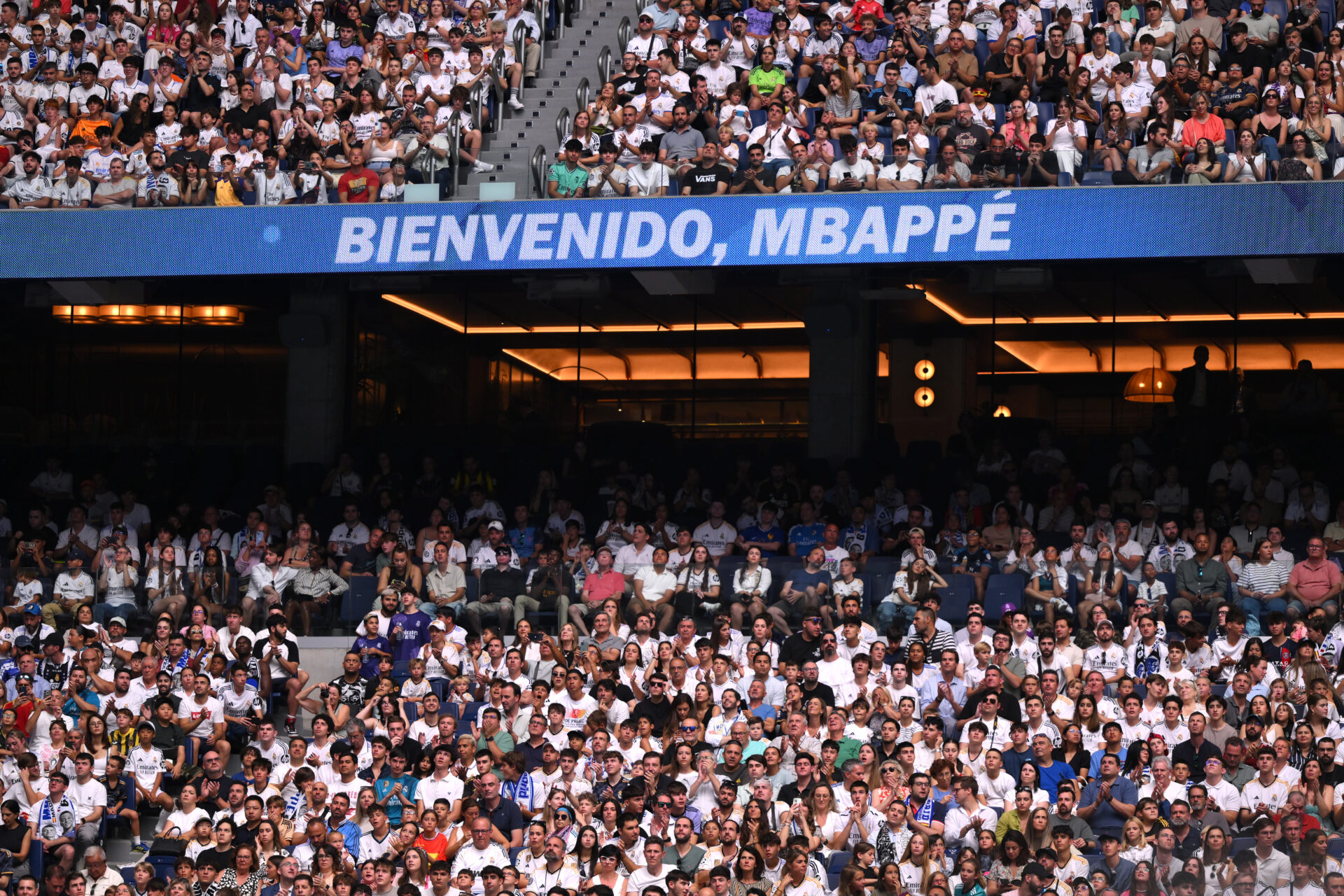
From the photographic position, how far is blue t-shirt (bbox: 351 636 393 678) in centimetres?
1642

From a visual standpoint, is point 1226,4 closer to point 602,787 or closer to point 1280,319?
point 1280,319

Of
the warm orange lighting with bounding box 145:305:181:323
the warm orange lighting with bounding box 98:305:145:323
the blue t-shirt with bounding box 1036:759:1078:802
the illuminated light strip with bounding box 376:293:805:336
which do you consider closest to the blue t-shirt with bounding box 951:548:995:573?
the blue t-shirt with bounding box 1036:759:1078:802

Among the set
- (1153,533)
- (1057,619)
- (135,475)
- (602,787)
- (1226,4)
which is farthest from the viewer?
(135,475)

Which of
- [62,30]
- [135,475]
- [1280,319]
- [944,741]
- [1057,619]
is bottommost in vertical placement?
[944,741]

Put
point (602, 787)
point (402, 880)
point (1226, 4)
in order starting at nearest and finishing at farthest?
point (402, 880), point (602, 787), point (1226, 4)

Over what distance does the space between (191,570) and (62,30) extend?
8.53m

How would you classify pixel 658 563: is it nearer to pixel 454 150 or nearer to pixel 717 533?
pixel 717 533

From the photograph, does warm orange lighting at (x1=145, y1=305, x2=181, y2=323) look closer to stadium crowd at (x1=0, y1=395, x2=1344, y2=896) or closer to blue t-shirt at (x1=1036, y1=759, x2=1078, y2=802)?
stadium crowd at (x1=0, y1=395, x2=1344, y2=896)

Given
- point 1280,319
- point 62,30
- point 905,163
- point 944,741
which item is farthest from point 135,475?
point 1280,319

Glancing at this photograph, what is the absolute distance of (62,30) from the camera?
2267 centimetres

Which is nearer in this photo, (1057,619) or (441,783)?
(441,783)

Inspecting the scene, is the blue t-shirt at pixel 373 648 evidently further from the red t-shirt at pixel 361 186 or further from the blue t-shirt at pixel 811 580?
the red t-shirt at pixel 361 186

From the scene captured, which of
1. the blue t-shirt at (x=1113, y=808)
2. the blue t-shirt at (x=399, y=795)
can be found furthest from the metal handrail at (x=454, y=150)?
the blue t-shirt at (x=1113, y=808)

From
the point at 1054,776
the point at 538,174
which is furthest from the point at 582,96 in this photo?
the point at 1054,776
